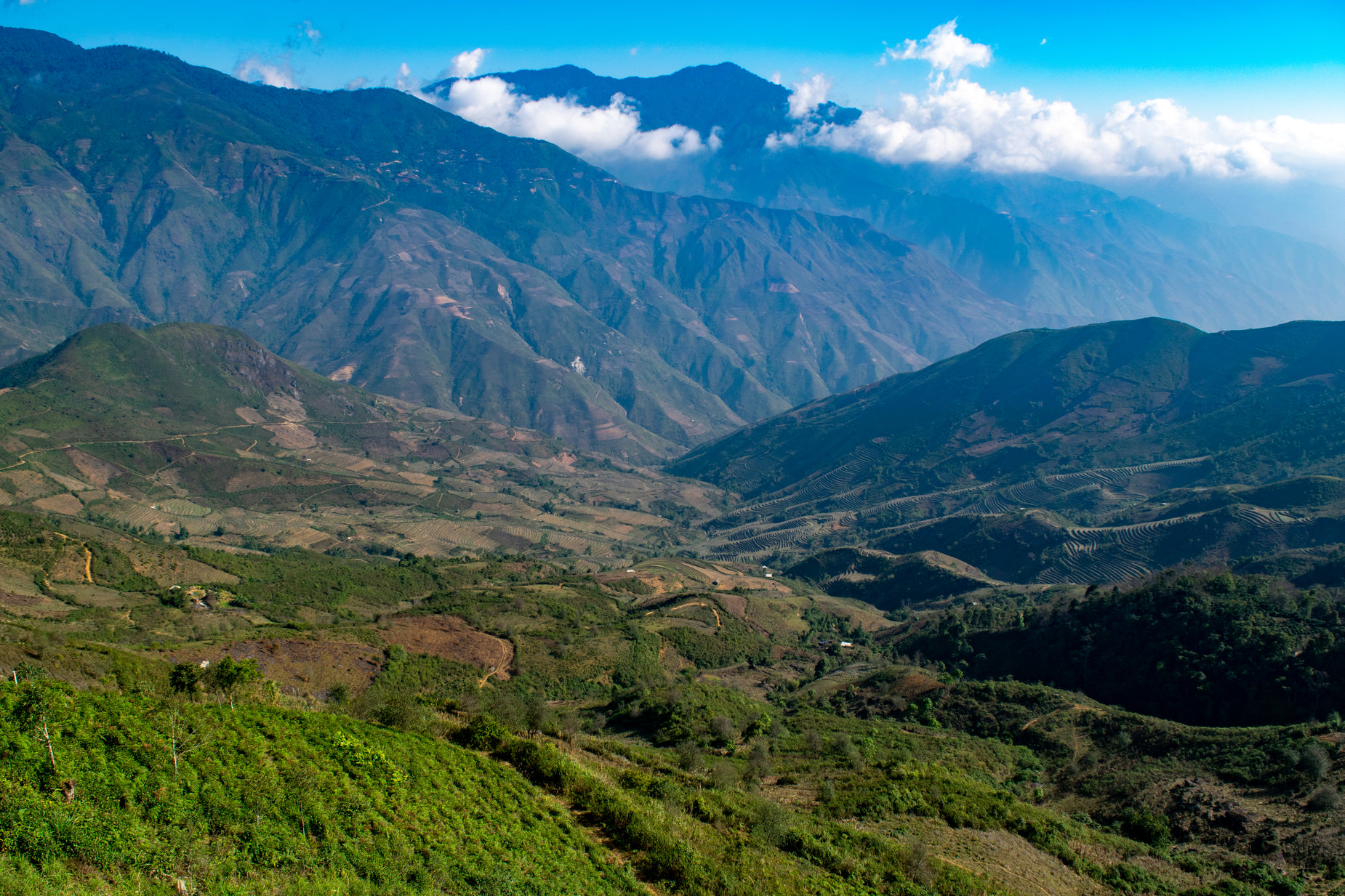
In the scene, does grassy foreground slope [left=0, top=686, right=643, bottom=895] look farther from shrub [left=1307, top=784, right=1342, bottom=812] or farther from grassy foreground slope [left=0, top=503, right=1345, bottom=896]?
shrub [left=1307, top=784, right=1342, bottom=812]

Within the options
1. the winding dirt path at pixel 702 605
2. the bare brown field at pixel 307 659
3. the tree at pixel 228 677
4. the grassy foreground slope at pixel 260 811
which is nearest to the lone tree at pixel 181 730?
the grassy foreground slope at pixel 260 811

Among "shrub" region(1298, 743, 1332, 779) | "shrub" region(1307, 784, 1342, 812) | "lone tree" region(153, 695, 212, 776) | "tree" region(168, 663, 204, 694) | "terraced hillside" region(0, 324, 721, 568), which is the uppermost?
"lone tree" region(153, 695, 212, 776)

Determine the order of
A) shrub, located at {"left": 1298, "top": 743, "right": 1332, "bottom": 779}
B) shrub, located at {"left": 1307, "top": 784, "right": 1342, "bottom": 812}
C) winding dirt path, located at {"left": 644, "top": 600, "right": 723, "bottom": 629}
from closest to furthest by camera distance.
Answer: shrub, located at {"left": 1307, "top": 784, "right": 1342, "bottom": 812} < shrub, located at {"left": 1298, "top": 743, "right": 1332, "bottom": 779} < winding dirt path, located at {"left": 644, "top": 600, "right": 723, "bottom": 629}

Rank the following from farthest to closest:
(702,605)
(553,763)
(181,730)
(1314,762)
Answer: (702,605)
(1314,762)
(553,763)
(181,730)

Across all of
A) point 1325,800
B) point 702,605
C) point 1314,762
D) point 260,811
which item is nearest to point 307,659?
point 260,811

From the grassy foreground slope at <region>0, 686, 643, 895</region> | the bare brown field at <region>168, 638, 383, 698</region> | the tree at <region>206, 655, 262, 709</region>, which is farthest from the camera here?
the bare brown field at <region>168, 638, 383, 698</region>

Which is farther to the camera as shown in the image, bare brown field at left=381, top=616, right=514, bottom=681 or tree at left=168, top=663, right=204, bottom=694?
bare brown field at left=381, top=616, right=514, bottom=681

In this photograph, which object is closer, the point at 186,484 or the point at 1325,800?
the point at 1325,800

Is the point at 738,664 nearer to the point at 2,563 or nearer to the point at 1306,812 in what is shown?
the point at 1306,812

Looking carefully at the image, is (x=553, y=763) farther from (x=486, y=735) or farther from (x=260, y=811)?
(x=260, y=811)

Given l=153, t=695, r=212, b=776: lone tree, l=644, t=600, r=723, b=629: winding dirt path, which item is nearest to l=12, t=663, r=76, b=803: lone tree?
l=153, t=695, r=212, b=776: lone tree

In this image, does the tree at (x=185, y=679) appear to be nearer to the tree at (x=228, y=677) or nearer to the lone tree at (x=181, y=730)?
the tree at (x=228, y=677)
